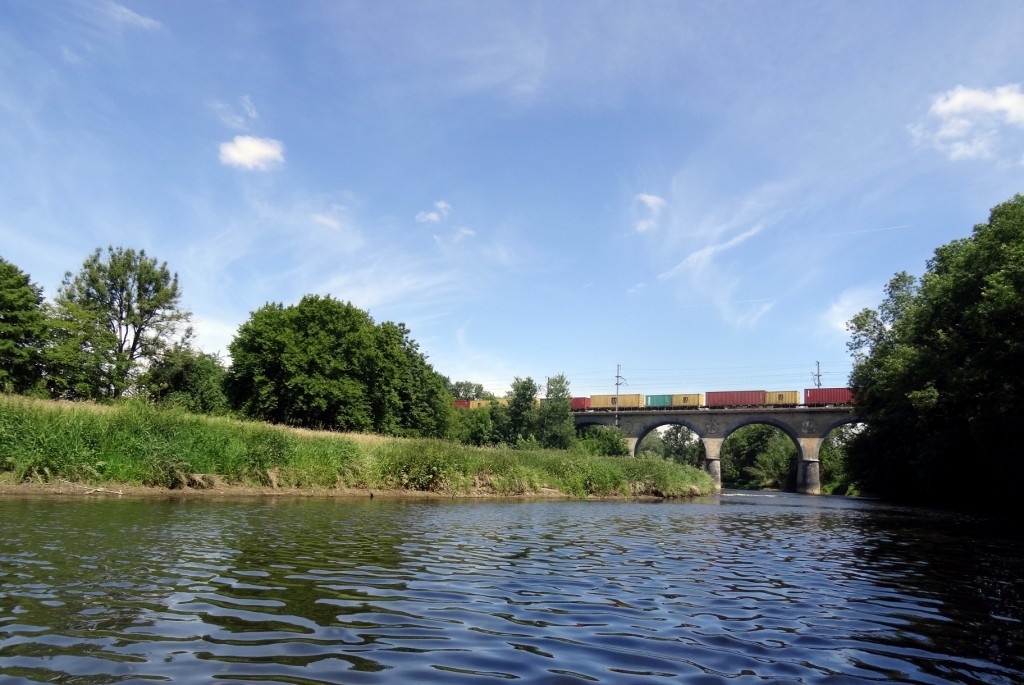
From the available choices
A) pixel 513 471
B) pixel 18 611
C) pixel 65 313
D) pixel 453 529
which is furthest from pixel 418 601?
pixel 65 313

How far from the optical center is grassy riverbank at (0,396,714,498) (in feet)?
59.2

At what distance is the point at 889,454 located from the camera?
49.6 meters

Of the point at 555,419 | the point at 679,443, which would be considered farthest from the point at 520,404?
the point at 679,443

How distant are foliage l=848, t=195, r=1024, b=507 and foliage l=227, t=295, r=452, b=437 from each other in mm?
41861

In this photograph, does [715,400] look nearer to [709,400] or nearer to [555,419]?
[709,400]

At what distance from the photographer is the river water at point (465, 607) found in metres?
4.57

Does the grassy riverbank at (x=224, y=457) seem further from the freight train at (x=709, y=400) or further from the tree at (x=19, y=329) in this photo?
the freight train at (x=709, y=400)

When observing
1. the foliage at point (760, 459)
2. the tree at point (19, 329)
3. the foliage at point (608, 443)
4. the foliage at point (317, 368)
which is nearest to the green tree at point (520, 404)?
the foliage at point (608, 443)

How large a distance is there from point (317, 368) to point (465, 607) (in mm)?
52321

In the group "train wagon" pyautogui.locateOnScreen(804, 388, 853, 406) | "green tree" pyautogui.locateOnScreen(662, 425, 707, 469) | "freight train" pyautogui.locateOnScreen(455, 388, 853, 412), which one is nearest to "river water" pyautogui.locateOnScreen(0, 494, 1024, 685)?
"freight train" pyautogui.locateOnScreen(455, 388, 853, 412)

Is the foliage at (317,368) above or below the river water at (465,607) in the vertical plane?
above

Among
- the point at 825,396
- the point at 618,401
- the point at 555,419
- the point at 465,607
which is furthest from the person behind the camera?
the point at 618,401

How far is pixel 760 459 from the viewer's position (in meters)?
108

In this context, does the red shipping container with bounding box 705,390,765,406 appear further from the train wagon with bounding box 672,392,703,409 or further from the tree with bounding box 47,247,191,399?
the tree with bounding box 47,247,191,399
